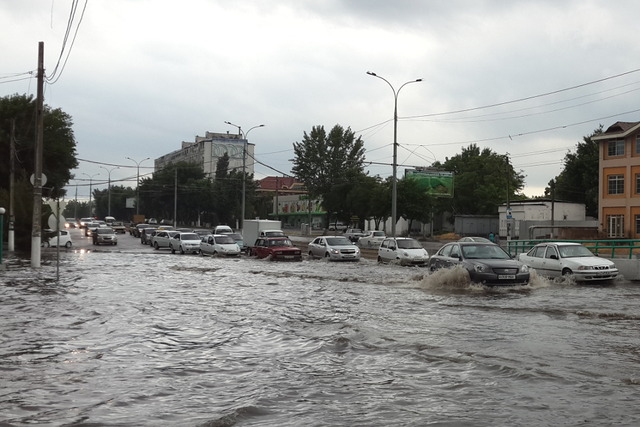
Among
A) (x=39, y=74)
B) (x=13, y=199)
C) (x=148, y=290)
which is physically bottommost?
(x=148, y=290)

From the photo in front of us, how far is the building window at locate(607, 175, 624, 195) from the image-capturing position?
176 ft

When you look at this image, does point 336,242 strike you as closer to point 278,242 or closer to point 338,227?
point 278,242

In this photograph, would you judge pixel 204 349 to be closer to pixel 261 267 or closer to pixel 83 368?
pixel 83 368

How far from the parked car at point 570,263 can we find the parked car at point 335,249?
12996 mm

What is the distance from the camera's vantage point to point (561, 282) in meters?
21.8

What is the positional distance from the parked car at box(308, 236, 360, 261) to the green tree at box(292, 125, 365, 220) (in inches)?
1876

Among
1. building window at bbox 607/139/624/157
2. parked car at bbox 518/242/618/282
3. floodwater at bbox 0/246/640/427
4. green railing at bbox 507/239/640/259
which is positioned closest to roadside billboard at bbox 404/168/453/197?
building window at bbox 607/139/624/157

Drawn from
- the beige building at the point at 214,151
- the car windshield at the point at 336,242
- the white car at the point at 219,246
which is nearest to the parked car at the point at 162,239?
the white car at the point at 219,246

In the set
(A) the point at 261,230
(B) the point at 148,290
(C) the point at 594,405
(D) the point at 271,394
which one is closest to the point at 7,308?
(B) the point at 148,290

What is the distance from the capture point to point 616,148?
5431cm

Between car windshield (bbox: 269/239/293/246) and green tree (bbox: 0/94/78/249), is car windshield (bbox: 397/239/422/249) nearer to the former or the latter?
car windshield (bbox: 269/239/293/246)

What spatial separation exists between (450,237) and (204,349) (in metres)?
60.7

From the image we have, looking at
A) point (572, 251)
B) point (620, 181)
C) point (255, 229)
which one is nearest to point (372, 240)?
point (255, 229)

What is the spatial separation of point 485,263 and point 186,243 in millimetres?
30519
